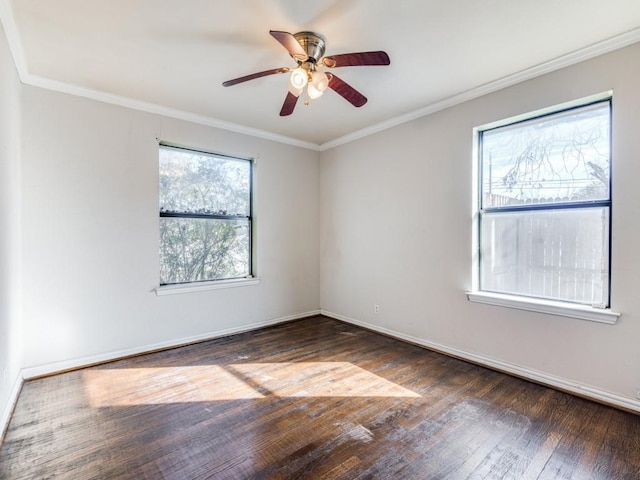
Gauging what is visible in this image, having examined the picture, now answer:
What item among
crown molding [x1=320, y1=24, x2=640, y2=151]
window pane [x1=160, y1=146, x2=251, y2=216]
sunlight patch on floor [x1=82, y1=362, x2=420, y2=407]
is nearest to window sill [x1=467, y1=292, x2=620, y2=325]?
sunlight patch on floor [x1=82, y1=362, x2=420, y2=407]

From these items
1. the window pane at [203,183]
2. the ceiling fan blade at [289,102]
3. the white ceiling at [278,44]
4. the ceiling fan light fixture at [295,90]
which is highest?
the white ceiling at [278,44]

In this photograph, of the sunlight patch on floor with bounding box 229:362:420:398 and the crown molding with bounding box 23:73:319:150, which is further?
the crown molding with bounding box 23:73:319:150

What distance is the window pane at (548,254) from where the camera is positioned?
2.50 meters

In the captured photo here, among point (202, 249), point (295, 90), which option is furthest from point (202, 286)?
point (295, 90)

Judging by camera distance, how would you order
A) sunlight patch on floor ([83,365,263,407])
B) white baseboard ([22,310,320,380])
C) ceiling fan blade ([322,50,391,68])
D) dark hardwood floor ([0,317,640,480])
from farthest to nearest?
white baseboard ([22,310,320,380]), sunlight patch on floor ([83,365,263,407]), ceiling fan blade ([322,50,391,68]), dark hardwood floor ([0,317,640,480])

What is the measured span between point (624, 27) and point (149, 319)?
4818 mm

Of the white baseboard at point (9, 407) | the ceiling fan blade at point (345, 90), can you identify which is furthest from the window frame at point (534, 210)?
the white baseboard at point (9, 407)

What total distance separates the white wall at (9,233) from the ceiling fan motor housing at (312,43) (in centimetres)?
198

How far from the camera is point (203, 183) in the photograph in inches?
154

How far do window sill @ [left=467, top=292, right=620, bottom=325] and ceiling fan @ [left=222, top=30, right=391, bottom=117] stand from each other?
221 centimetres

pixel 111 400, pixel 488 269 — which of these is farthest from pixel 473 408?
pixel 111 400

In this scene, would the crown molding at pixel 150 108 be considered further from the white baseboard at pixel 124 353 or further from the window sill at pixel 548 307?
the window sill at pixel 548 307

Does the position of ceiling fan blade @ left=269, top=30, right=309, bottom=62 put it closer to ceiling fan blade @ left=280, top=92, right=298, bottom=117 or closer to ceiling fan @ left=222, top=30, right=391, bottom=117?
ceiling fan @ left=222, top=30, right=391, bottom=117

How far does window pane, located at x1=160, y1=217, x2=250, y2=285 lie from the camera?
144 inches
